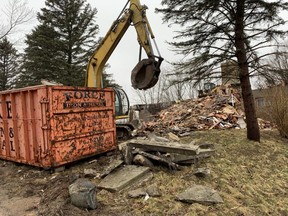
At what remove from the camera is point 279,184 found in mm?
5285

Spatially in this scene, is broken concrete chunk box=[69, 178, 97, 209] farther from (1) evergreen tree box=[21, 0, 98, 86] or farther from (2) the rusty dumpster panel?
(1) evergreen tree box=[21, 0, 98, 86]

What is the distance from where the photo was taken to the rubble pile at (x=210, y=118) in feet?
38.3

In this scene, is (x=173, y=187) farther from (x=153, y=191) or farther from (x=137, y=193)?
(x=137, y=193)

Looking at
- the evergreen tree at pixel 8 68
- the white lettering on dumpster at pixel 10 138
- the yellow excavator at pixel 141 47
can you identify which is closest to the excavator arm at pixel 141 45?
the yellow excavator at pixel 141 47

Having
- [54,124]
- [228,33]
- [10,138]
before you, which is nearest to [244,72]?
[228,33]

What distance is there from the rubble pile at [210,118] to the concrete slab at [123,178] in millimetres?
4969

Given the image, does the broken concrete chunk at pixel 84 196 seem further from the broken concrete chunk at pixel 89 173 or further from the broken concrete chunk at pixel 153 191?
the broken concrete chunk at pixel 89 173

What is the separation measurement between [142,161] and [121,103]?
5178mm

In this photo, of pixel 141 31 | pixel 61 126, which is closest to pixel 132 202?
pixel 61 126

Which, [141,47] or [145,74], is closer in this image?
[145,74]

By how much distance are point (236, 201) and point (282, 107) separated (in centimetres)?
646

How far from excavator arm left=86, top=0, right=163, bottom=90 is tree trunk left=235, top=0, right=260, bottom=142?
271 cm

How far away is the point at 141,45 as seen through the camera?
712 centimetres

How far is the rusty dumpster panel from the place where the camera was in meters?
5.78
